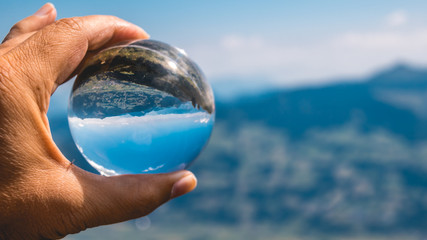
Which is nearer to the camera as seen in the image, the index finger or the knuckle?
the index finger

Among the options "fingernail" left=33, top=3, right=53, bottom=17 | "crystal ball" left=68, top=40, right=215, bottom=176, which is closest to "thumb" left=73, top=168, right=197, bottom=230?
"crystal ball" left=68, top=40, right=215, bottom=176

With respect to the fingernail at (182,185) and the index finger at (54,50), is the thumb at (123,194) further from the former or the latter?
the index finger at (54,50)

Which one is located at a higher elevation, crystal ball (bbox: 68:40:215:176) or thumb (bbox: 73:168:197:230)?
crystal ball (bbox: 68:40:215:176)

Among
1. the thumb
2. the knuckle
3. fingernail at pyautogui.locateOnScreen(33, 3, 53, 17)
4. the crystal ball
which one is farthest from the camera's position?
fingernail at pyautogui.locateOnScreen(33, 3, 53, 17)

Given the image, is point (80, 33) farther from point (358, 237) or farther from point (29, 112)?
point (358, 237)

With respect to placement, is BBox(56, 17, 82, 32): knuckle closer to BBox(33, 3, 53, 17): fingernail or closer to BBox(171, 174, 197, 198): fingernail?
BBox(33, 3, 53, 17): fingernail

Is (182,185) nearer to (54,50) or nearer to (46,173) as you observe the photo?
(46,173)

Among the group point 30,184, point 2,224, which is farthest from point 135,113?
point 2,224

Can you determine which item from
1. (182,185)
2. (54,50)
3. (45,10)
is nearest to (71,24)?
(54,50)
